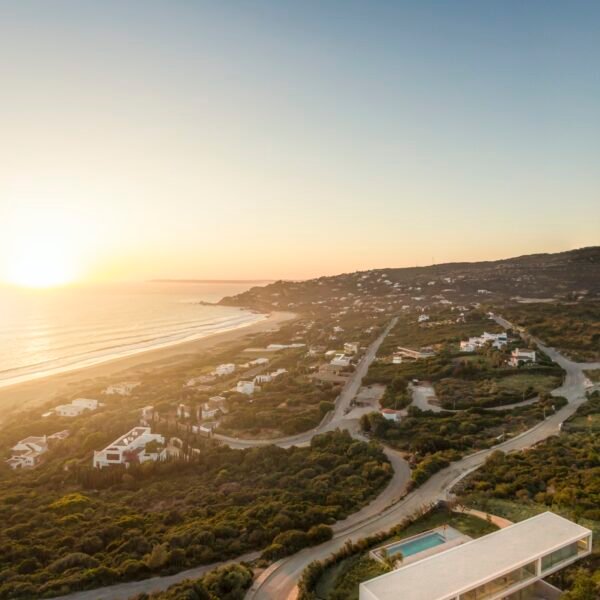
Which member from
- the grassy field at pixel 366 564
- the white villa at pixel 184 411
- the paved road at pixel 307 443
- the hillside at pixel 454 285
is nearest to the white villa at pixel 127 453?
the paved road at pixel 307 443

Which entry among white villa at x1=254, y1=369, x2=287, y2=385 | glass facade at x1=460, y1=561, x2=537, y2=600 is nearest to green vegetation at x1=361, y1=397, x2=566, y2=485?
glass facade at x1=460, y1=561, x2=537, y2=600

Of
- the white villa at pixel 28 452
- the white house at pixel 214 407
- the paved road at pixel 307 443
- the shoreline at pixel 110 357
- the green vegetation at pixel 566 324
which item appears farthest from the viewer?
the shoreline at pixel 110 357

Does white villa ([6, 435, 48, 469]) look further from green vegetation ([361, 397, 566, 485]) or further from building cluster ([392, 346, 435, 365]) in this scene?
building cluster ([392, 346, 435, 365])

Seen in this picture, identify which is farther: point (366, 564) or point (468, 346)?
point (468, 346)

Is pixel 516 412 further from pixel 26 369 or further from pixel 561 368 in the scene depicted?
pixel 26 369

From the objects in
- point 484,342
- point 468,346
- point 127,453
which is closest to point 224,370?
point 127,453

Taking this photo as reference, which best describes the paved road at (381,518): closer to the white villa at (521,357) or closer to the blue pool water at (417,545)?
the blue pool water at (417,545)

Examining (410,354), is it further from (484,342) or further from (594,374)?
(594,374)
